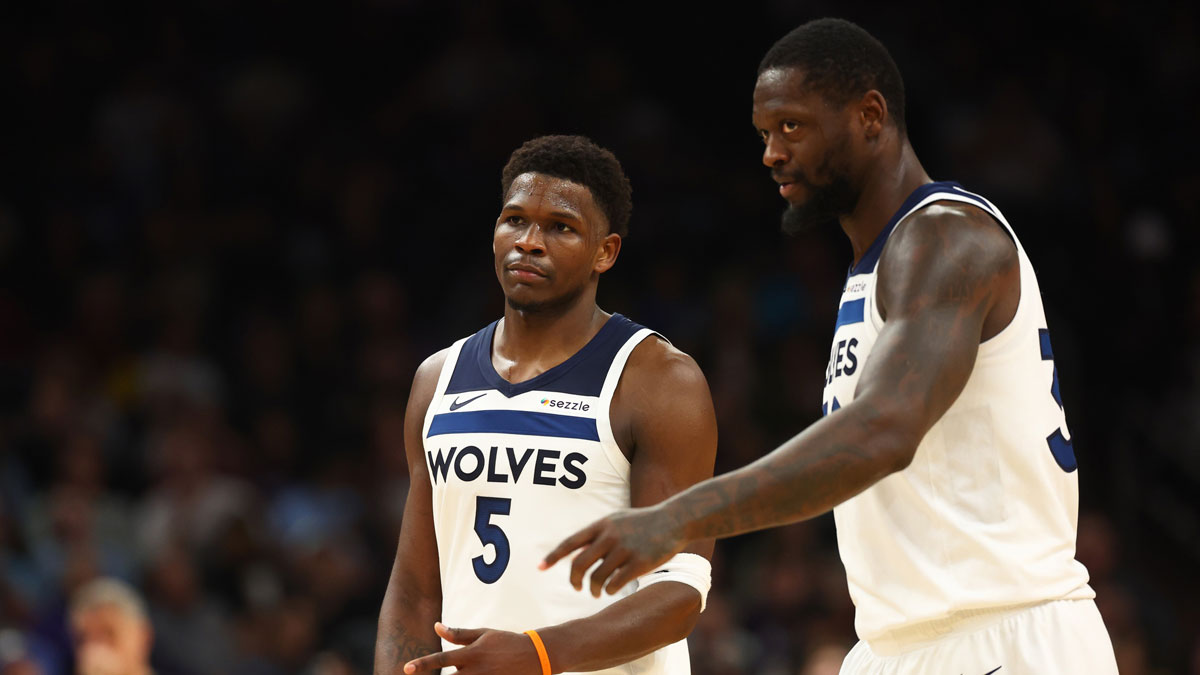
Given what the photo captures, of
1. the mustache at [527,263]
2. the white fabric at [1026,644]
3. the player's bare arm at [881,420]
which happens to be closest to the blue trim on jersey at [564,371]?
the mustache at [527,263]

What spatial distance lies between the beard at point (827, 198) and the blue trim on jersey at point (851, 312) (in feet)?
0.71

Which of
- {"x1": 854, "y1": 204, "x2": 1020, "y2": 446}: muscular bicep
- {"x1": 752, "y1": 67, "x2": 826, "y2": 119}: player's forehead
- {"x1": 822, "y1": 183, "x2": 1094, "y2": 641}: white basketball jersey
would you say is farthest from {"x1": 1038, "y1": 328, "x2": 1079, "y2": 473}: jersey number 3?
{"x1": 752, "y1": 67, "x2": 826, "y2": 119}: player's forehead

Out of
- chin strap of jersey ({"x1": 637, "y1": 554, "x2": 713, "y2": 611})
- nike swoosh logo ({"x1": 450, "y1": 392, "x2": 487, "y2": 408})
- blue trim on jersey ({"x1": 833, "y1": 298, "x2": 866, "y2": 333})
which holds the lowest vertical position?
chin strap of jersey ({"x1": 637, "y1": 554, "x2": 713, "y2": 611})

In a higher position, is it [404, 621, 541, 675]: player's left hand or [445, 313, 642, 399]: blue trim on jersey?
[445, 313, 642, 399]: blue trim on jersey

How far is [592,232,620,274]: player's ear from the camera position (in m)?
4.26

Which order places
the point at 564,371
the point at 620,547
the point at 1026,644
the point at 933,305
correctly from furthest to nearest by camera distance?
the point at 564,371 < the point at 1026,644 < the point at 933,305 < the point at 620,547

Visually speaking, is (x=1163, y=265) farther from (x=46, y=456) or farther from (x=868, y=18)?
(x=46, y=456)

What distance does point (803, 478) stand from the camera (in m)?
2.89

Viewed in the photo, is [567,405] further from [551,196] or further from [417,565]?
[417,565]

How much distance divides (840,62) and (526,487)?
1.42 metres

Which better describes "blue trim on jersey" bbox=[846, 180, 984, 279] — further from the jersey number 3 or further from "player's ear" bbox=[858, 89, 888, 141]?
the jersey number 3

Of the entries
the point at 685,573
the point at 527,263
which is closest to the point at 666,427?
the point at 685,573

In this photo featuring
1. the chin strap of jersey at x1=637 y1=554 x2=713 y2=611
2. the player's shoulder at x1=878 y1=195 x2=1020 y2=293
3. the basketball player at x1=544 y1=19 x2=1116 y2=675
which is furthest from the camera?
the chin strap of jersey at x1=637 y1=554 x2=713 y2=611

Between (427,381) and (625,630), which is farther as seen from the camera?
(427,381)
